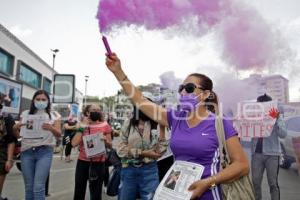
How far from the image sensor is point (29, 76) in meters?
34.6

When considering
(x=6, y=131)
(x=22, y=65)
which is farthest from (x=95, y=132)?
(x=22, y=65)

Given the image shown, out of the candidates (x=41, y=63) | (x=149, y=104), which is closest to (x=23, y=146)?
(x=149, y=104)

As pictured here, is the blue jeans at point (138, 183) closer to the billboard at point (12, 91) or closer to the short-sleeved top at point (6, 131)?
the short-sleeved top at point (6, 131)

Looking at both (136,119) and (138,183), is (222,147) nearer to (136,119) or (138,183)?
(138,183)

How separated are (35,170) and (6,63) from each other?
24950 mm

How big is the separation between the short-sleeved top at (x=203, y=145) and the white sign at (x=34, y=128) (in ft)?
9.83

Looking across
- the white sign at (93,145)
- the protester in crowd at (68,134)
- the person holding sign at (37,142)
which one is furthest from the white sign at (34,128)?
the protester in crowd at (68,134)

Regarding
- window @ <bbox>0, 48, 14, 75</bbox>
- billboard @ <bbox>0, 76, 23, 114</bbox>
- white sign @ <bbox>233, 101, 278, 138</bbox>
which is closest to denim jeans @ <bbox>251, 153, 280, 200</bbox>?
white sign @ <bbox>233, 101, 278, 138</bbox>

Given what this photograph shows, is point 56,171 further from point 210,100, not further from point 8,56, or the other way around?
point 8,56

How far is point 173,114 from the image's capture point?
2809mm

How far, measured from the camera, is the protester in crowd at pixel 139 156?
13.2 feet

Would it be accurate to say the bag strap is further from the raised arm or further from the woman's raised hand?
the woman's raised hand

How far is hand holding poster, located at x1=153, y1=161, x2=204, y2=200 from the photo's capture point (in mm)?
2193

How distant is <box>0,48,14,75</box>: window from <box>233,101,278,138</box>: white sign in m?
22.8
